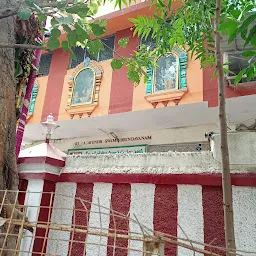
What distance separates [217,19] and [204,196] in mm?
1428

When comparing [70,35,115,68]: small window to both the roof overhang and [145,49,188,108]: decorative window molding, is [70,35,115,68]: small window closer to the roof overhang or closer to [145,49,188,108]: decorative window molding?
[145,49,188,108]: decorative window molding

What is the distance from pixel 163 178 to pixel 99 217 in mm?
687

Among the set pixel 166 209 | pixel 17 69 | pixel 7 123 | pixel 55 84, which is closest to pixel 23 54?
pixel 17 69

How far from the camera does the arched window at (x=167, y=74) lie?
7.90 m

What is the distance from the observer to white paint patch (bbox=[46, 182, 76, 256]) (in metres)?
2.63

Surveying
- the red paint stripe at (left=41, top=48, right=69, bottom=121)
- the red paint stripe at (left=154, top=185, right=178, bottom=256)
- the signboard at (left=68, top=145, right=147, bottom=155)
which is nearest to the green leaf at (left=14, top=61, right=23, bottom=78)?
the red paint stripe at (left=154, top=185, right=178, bottom=256)

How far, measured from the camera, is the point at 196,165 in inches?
95.3

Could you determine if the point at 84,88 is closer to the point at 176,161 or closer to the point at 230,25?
the point at 176,161

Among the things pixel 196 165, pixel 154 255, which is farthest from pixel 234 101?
pixel 154 255

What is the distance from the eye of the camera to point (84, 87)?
9484 mm

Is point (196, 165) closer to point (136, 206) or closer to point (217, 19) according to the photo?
point (136, 206)

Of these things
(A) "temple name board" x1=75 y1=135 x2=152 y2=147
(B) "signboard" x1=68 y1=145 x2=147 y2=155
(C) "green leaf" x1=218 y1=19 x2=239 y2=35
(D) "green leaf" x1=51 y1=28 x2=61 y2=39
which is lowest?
(C) "green leaf" x1=218 y1=19 x2=239 y2=35

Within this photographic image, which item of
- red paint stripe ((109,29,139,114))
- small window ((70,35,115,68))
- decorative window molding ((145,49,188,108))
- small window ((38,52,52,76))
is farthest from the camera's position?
small window ((38,52,52,76))

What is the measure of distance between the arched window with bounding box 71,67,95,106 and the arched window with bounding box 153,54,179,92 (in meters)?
2.36
